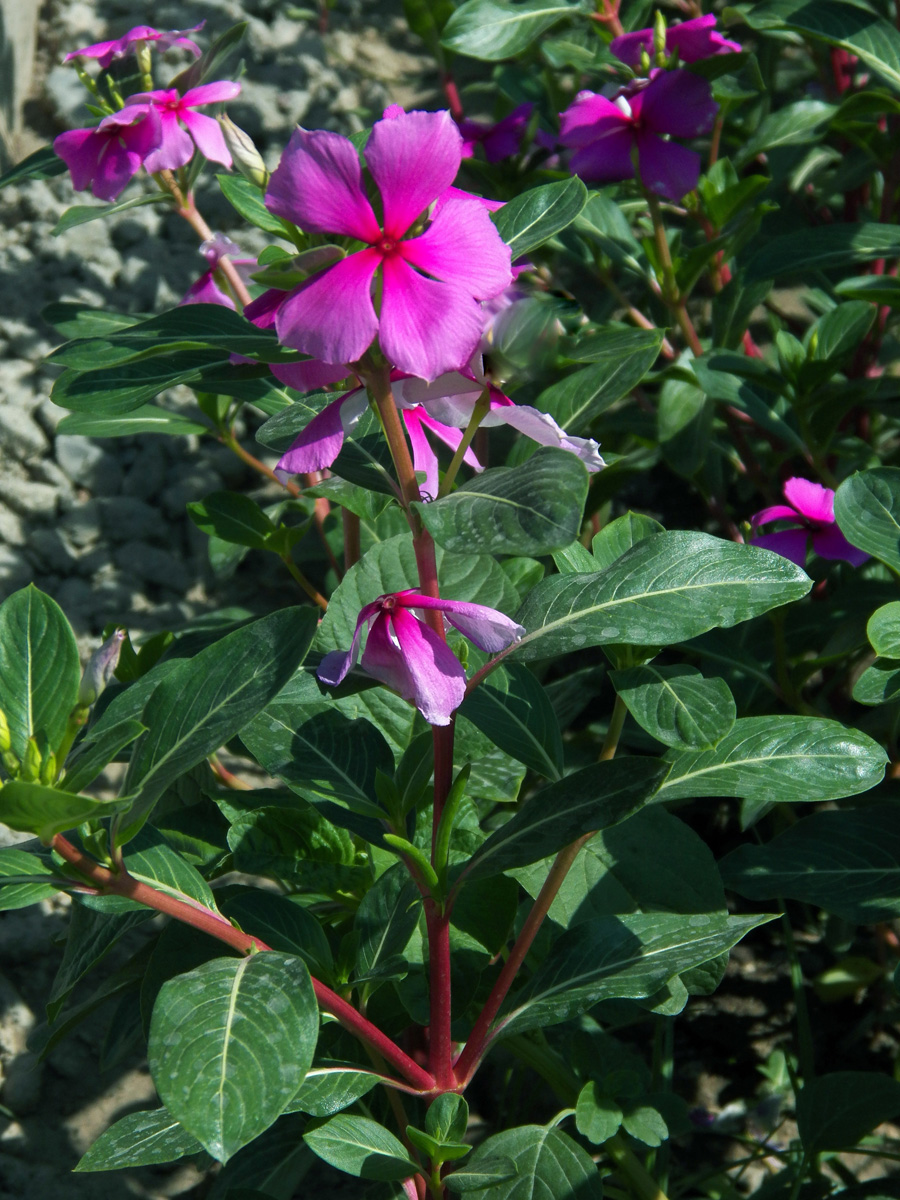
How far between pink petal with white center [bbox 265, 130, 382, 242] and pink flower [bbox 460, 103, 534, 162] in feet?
4.64

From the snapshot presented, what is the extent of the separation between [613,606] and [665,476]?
1.67 meters

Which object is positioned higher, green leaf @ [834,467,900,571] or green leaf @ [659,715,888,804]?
green leaf @ [834,467,900,571]

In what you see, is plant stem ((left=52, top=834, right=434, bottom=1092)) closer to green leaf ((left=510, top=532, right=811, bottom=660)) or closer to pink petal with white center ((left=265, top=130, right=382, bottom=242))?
green leaf ((left=510, top=532, right=811, bottom=660))

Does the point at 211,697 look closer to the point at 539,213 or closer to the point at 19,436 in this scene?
the point at 539,213

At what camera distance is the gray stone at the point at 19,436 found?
7.40 ft

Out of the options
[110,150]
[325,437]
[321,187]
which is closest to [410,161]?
[321,187]

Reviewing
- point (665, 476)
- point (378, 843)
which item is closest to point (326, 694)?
point (378, 843)

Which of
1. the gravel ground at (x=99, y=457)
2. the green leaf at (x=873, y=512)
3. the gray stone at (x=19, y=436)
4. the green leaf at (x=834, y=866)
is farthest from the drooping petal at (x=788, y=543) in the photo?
the gray stone at (x=19, y=436)

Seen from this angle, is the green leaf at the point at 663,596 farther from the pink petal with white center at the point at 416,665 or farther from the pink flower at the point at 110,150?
the pink flower at the point at 110,150

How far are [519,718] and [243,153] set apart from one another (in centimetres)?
60

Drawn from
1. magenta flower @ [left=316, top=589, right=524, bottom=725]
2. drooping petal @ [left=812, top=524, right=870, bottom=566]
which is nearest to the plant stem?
magenta flower @ [left=316, top=589, right=524, bottom=725]

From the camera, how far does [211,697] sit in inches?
34.5

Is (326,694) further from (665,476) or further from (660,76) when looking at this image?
(665,476)

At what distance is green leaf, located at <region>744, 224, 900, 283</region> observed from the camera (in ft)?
5.29
